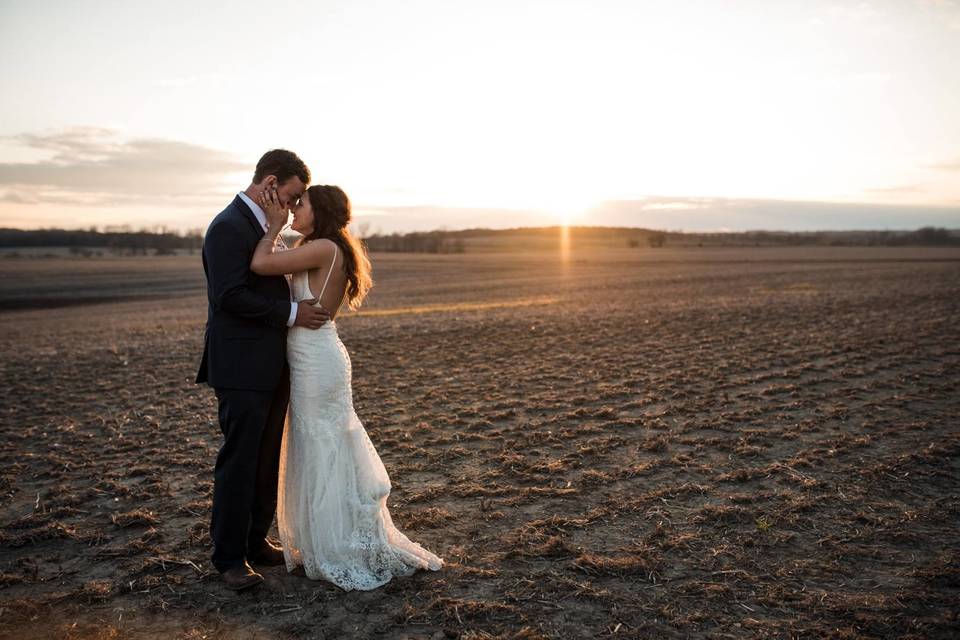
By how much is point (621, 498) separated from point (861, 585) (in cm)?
206

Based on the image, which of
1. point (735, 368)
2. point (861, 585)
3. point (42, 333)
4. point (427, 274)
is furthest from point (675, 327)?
point (427, 274)

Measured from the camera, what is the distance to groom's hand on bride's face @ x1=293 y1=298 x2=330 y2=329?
14.7ft

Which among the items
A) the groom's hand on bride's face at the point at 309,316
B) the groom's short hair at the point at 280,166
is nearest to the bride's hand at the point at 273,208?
the groom's short hair at the point at 280,166

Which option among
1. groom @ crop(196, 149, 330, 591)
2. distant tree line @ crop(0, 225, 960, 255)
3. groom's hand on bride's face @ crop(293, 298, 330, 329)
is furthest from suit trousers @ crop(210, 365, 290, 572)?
distant tree line @ crop(0, 225, 960, 255)

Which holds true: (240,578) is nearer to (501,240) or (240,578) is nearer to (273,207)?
(273,207)

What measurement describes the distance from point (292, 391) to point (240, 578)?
1.32m

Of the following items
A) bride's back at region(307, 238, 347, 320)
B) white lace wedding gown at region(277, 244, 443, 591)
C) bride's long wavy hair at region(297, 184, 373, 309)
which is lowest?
white lace wedding gown at region(277, 244, 443, 591)

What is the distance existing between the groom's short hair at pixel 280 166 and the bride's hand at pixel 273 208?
0.37 ft

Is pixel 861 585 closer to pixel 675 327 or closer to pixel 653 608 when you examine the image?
pixel 653 608

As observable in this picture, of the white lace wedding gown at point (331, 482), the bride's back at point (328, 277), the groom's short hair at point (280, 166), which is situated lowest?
the white lace wedding gown at point (331, 482)

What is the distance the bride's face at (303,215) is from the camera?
14.9ft

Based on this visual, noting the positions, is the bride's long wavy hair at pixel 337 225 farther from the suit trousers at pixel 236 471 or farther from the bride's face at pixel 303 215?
the suit trousers at pixel 236 471

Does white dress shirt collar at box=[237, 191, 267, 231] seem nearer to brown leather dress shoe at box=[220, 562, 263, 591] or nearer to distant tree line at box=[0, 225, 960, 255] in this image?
brown leather dress shoe at box=[220, 562, 263, 591]

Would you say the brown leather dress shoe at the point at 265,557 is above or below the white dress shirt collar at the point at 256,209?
below
